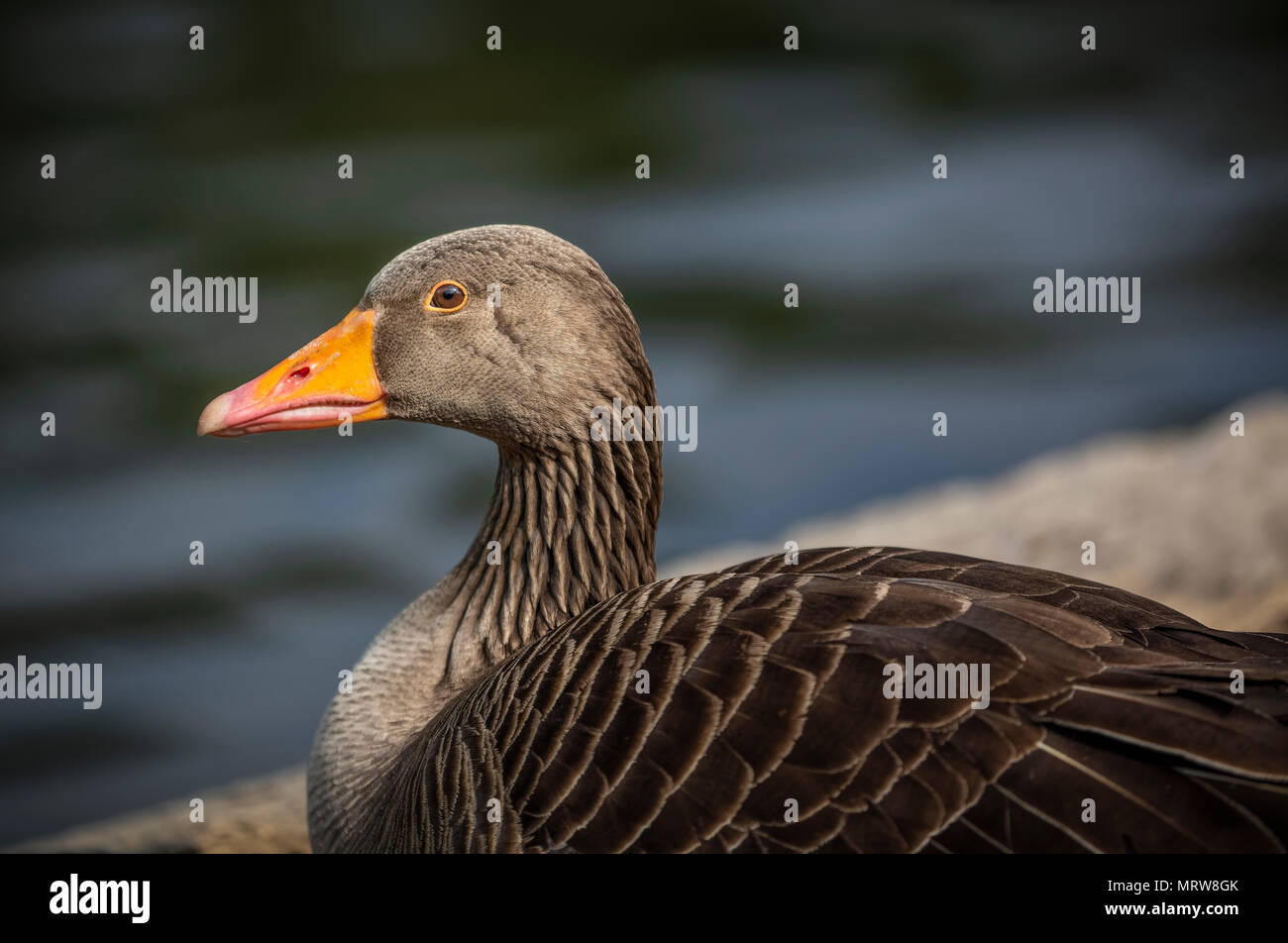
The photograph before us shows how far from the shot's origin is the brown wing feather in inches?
101

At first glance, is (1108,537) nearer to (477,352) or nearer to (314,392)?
(477,352)

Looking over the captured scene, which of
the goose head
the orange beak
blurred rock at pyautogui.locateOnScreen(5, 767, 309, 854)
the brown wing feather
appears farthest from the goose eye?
blurred rock at pyautogui.locateOnScreen(5, 767, 309, 854)

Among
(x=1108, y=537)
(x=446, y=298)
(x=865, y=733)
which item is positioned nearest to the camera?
(x=865, y=733)

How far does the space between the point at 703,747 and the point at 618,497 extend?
4.39 feet

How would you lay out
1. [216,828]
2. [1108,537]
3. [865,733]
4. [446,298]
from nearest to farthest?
[865,733], [446,298], [216,828], [1108,537]

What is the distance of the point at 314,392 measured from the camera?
387 cm

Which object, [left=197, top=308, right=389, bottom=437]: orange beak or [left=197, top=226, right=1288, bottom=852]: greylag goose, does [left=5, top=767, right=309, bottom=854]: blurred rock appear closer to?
[left=197, top=226, right=1288, bottom=852]: greylag goose

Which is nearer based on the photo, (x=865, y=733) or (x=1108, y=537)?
(x=865, y=733)

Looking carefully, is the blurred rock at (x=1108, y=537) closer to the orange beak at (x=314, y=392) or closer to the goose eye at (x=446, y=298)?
the orange beak at (x=314, y=392)

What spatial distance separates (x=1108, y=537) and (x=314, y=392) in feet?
14.6

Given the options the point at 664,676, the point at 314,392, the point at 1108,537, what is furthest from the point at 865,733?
the point at 1108,537

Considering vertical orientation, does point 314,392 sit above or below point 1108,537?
above

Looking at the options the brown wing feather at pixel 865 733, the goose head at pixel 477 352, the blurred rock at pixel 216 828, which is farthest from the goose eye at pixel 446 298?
the blurred rock at pixel 216 828

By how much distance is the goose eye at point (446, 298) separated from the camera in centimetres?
384
